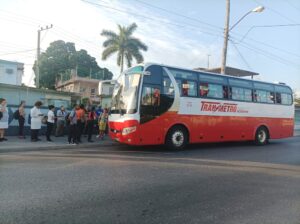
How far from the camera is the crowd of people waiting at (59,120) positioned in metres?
12.5

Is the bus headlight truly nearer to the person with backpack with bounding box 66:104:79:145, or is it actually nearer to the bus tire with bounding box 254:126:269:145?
the person with backpack with bounding box 66:104:79:145

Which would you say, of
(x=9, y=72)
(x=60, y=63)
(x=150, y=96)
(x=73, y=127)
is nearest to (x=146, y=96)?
(x=150, y=96)

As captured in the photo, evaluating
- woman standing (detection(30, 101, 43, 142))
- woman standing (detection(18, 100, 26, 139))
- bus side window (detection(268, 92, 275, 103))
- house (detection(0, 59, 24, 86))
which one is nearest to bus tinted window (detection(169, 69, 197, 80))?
bus side window (detection(268, 92, 275, 103))

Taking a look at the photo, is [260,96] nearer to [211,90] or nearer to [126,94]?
[211,90]

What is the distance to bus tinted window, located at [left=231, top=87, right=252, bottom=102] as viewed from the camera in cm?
1366

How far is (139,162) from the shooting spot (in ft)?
29.0

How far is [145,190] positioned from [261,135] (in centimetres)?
1122

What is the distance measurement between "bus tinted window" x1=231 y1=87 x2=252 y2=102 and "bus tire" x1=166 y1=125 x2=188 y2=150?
353 cm

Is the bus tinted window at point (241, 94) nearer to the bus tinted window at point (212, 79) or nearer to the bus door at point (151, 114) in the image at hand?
the bus tinted window at point (212, 79)

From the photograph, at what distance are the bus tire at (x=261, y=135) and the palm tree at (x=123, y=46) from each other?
82.5 ft

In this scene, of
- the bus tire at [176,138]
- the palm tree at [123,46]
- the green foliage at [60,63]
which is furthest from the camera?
the green foliage at [60,63]

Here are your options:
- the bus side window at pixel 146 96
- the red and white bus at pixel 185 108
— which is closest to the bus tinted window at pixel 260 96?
the red and white bus at pixel 185 108

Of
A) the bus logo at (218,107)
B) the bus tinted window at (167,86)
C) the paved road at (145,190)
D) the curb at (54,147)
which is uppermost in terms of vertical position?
the bus tinted window at (167,86)

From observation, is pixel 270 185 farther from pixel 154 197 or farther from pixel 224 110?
pixel 224 110
